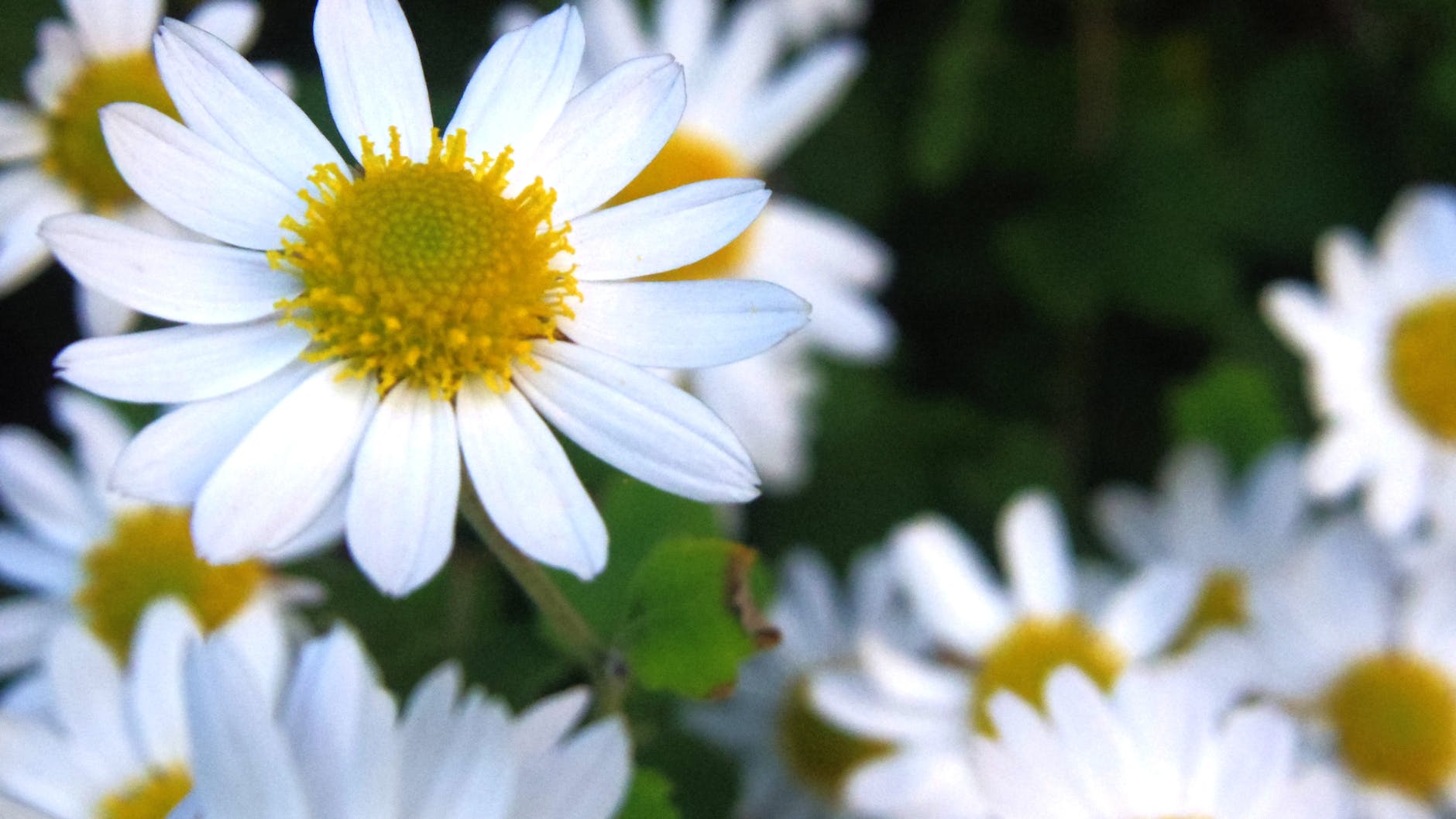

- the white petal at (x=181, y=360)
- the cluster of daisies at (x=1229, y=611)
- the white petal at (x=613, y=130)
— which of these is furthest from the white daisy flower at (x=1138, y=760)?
the white petal at (x=181, y=360)

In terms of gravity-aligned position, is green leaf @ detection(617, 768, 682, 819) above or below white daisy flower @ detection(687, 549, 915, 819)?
below

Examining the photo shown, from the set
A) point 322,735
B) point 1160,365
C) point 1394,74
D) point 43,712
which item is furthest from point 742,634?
point 1394,74

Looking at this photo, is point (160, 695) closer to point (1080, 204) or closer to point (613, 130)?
point (613, 130)

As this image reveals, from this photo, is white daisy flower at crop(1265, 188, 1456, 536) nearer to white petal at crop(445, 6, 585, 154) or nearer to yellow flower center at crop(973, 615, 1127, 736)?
yellow flower center at crop(973, 615, 1127, 736)

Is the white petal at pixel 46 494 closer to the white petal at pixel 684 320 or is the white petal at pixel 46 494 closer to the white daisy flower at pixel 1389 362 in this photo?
the white petal at pixel 684 320

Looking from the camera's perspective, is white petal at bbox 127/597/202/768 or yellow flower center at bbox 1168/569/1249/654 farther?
yellow flower center at bbox 1168/569/1249/654

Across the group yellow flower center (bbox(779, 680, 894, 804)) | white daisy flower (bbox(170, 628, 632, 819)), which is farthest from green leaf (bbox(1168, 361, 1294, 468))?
white daisy flower (bbox(170, 628, 632, 819))

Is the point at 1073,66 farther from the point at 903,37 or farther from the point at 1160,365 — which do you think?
the point at 1160,365

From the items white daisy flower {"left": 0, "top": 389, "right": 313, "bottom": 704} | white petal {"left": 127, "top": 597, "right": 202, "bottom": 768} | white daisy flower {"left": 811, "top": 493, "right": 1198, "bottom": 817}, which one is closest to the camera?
white petal {"left": 127, "top": 597, "right": 202, "bottom": 768}
